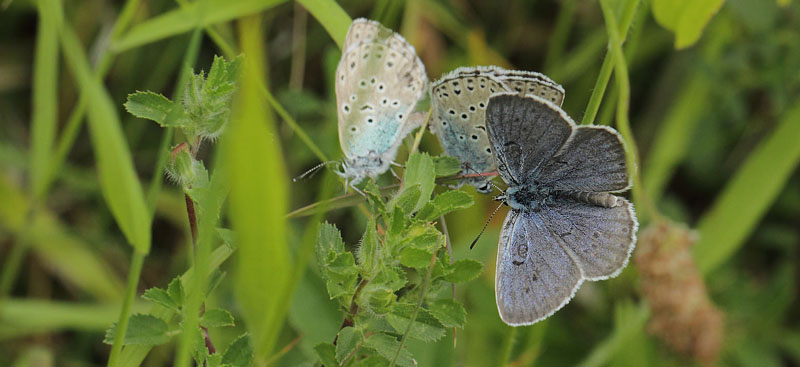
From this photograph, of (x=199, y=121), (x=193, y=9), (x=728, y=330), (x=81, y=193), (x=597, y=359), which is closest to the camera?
(x=199, y=121)

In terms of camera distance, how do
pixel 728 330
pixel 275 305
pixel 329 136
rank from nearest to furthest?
pixel 275 305, pixel 329 136, pixel 728 330

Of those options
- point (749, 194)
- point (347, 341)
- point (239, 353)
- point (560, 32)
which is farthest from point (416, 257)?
point (749, 194)

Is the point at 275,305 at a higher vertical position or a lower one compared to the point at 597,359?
higher

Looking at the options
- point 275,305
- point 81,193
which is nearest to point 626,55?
point 275,305

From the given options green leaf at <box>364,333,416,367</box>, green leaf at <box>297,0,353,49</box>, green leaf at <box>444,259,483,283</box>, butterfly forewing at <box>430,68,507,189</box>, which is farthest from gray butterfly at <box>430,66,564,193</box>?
green leaf at <box>364,333,416,367</box>

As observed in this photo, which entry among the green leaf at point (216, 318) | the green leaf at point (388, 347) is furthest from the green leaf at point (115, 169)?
the green leaf at point (388, 347)

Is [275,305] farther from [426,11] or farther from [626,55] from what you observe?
[426,11]
